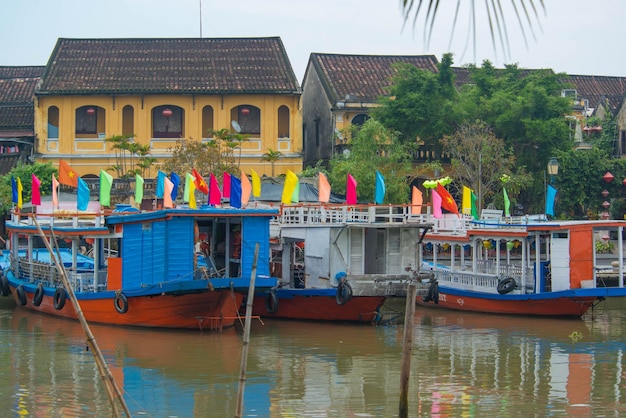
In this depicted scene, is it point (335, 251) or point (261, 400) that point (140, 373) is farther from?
point (335, 251)

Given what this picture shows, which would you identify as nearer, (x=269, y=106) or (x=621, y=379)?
(x=621, y=379)

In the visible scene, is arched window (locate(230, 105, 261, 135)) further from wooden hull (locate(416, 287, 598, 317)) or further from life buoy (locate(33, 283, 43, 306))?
life buoy (locate(33, 283, 43, 306))

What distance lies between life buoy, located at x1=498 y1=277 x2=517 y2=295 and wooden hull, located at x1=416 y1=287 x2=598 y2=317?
0.12 meters

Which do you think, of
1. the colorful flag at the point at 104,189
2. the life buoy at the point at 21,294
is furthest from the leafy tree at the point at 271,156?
the colorful flag at the point at 104,189

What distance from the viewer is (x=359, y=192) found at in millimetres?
31922

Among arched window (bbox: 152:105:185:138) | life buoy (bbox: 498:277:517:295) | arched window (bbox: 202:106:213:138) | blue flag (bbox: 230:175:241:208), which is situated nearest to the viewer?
blue flag (bbox: 230:175:241:208)

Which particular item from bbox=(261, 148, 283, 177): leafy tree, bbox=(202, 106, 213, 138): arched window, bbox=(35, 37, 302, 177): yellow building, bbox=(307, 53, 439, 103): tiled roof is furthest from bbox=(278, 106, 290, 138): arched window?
bbox=(202, 106, 213, 138): arched window

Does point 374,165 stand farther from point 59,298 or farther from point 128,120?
point 59,298

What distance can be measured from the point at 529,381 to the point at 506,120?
58.9 feet

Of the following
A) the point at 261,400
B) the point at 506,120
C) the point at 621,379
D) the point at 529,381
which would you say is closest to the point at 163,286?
the point at 261,400

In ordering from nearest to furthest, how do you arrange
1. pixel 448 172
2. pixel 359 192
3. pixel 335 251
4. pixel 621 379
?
pixel 621 379, pixel 335 251, pixel 359 192, pixel 448 172

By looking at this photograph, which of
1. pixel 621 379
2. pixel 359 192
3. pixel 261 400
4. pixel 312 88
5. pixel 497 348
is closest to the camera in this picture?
pixel 261 400

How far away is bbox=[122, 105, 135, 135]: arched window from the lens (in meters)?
36.0

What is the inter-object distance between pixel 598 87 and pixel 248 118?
17.4m
